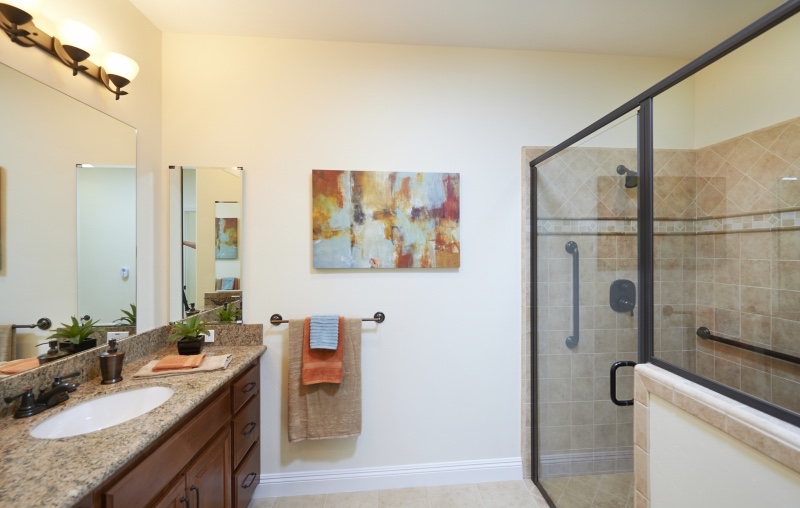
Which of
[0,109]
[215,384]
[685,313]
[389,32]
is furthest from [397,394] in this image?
[389,32]

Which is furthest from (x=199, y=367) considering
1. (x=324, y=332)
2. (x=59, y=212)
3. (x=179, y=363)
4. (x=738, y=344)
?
(x=738, y=344)

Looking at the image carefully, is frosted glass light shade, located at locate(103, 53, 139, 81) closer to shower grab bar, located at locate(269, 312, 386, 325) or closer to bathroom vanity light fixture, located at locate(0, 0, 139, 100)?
bathroom vanity light fixture, located at locate(0, 0, 139, 100)

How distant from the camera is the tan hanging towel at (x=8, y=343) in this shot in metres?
0.97

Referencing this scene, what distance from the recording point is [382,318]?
179 centimetres

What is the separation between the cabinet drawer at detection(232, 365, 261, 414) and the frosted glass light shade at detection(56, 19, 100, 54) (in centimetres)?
168

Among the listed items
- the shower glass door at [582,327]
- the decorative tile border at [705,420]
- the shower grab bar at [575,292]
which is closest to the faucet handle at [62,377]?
the decorative tile border at [705,420]

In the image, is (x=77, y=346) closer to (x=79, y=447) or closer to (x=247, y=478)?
(x=79, y=447)

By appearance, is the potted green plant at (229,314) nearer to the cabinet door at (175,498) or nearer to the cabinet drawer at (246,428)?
the cabinet drawer at (246,428)

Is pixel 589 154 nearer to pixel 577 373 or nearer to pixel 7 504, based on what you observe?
pixel 577 373

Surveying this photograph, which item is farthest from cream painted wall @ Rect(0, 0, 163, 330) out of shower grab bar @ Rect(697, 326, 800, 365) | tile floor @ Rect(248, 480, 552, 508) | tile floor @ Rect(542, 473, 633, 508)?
shower grab bar @ Rect(697, 326, 800, 365)

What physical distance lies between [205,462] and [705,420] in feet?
5.91

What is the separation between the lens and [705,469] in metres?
0.85

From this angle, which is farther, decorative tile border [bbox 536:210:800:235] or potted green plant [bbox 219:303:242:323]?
potted green plant [bbox 219:303:242:323]

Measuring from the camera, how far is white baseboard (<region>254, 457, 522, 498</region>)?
1717 mm
